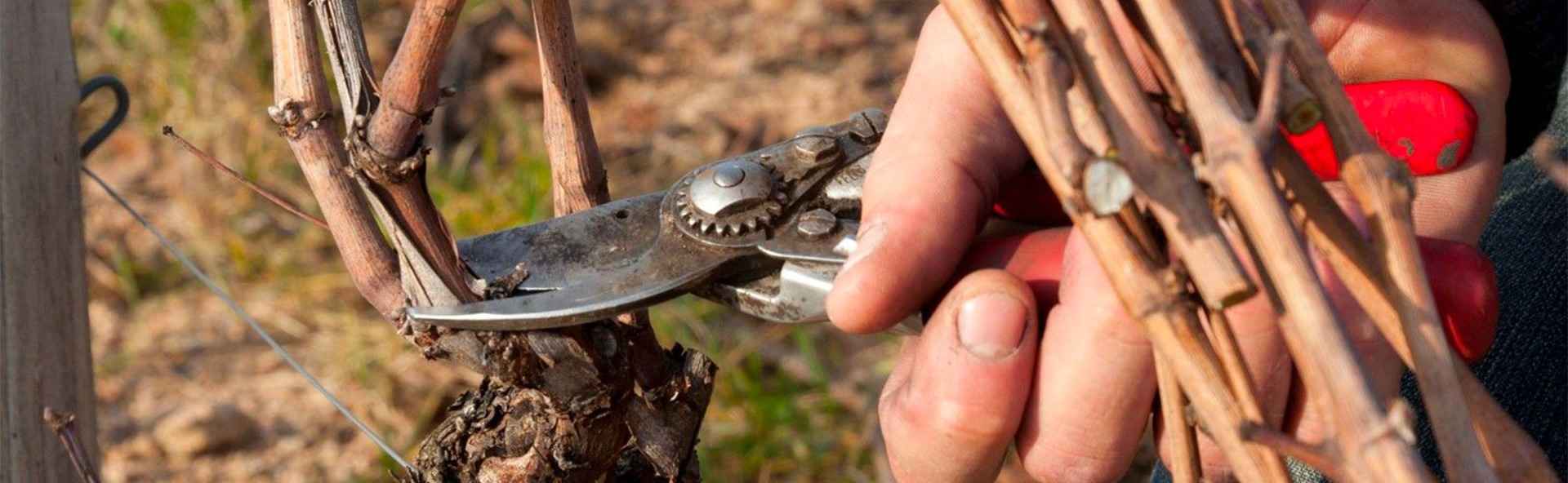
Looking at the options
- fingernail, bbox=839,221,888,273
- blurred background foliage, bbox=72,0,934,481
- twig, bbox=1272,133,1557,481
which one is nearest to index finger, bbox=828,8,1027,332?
fingernail, bbox=839,221,888,273

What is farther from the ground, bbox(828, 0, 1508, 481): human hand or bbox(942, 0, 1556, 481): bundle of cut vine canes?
bbox(942, 0, 1556, 481): bundle of cut vine canes

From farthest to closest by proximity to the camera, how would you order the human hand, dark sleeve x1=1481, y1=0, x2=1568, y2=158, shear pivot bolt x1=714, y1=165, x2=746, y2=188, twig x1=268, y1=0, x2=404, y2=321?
dark sleeve x1=1481, y1=0, x2=1568, y2=158 → shear pivot bolt x1=714, y1=165, x2=746, y2=188 → twig x1=268, y1=0, x2=404, y2=321 → the human hand

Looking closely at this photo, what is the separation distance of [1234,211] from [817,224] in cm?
55

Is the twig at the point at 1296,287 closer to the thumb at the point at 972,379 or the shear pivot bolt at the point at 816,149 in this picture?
the thumb at the point at 972,379

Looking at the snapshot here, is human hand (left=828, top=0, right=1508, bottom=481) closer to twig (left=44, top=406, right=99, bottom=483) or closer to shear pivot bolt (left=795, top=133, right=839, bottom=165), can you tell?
shear pivot bolt (left=795, top=133, right=839, bottom=165)

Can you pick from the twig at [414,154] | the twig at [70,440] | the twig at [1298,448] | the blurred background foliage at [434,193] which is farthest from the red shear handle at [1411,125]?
the blurred background foliage at [434,193]

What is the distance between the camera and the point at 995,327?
1.03 meters

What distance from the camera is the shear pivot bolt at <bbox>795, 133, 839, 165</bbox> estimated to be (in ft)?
4.18

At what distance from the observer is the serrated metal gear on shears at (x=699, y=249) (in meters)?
1.17

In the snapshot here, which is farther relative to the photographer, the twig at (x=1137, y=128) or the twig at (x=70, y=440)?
the twig at (x=70, y=440)

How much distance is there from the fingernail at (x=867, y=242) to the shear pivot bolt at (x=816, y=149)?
0.63 ft

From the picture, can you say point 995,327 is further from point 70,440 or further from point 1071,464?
point 70,440

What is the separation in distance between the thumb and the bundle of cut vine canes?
0.23 metres

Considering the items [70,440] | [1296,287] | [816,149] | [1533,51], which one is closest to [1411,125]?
[1533,51]
